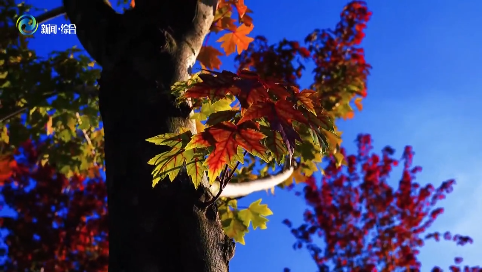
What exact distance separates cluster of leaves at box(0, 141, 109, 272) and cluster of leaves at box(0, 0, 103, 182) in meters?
5.85

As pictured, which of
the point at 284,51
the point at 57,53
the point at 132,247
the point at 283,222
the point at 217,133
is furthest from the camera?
the point at 283,222

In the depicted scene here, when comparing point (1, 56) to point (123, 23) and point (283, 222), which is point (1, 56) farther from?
point (283, 222)

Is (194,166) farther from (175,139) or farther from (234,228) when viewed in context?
(234,228)

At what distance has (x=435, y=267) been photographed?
36.1 feet

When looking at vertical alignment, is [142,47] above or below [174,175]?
above

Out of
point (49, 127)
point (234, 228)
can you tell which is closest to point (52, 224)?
point (49, 127)

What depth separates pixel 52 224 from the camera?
10.3 m

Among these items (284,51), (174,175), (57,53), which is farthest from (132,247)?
(284,51)

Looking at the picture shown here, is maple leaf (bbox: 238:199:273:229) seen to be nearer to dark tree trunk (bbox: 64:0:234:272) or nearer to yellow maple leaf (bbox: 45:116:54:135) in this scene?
dark tree trunk (bbox: 64:0:234:272)

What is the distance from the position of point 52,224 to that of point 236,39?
29.1ft

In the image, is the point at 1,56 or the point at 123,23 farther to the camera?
the point at 1,56

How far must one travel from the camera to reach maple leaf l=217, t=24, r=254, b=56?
346cm

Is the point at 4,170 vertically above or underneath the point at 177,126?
above

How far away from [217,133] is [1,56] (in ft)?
12.0
